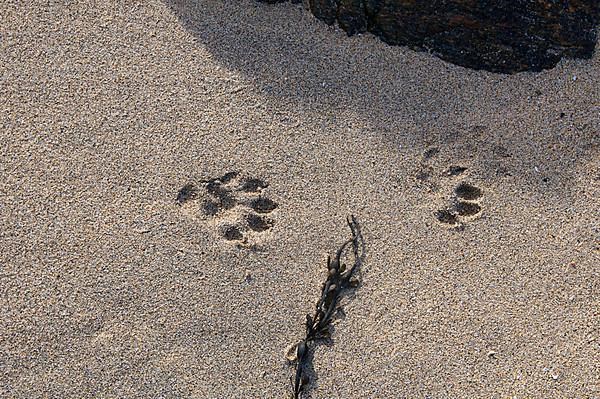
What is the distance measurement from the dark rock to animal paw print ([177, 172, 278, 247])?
751 millimetres

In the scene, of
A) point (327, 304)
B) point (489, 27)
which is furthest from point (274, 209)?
point (489, 27)

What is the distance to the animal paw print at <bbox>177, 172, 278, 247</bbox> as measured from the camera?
262 cm

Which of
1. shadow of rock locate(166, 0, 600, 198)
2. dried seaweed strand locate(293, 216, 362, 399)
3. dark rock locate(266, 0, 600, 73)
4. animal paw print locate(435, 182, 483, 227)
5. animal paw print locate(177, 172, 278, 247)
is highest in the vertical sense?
dark rock locate(266, 0, 600, 73)

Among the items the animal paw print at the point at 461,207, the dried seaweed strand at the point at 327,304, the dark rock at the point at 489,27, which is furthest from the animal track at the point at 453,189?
the dark rock at the point at 489,27

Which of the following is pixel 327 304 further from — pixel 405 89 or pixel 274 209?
pixel 405 89

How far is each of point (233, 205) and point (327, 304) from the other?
45 cm

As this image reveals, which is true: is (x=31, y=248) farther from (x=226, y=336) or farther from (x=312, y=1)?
(x=312, y=1)

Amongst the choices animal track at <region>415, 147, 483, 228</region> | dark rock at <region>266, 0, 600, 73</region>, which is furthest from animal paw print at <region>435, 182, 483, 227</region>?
dark rock at <region>266, 0, 600, 73</region>

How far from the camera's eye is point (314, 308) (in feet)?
8.22

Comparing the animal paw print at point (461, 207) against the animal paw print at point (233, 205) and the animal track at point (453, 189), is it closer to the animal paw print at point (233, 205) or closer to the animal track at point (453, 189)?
the animal track at point (453, 189)

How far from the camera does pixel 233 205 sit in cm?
266

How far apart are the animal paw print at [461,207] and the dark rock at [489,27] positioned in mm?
490

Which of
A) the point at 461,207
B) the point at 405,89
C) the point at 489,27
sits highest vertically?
the point at 489,27

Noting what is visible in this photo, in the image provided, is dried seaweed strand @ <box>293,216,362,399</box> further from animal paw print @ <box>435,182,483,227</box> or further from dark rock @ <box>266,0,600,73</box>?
dark rock @ <box>266,0,600,73</box>
